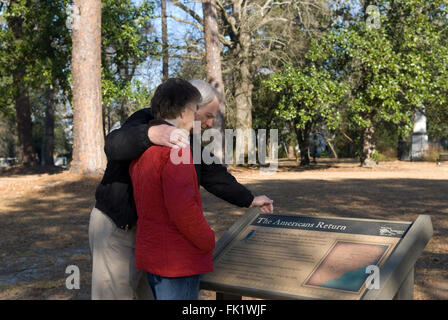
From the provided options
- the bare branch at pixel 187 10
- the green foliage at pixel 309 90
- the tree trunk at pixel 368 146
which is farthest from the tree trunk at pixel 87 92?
the tree trunk at pixel 368 146

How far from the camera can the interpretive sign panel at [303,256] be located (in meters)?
2.64

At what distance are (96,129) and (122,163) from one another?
35.4ft

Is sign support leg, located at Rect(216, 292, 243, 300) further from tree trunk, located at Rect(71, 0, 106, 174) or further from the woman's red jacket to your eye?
tree trunk, located at Rect(71, 0, 106, 174)

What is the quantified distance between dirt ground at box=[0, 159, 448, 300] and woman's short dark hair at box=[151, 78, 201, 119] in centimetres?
273

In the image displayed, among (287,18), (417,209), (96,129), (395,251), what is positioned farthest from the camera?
(287,18)

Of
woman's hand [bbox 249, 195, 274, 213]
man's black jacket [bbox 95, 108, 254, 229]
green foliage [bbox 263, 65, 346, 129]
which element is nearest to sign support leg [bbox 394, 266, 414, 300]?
woman's hand [bbox 249, 195, 274, 213]

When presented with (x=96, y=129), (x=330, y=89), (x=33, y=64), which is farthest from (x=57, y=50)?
(x=330, y=89)

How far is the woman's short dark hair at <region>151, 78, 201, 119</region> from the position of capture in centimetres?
241

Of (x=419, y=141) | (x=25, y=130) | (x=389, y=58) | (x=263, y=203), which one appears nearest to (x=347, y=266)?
(x=263, y=203)

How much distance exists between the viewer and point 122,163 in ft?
9.02

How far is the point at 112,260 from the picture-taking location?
2812 mm

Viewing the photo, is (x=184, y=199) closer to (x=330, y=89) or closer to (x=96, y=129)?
(x=96, y=129)

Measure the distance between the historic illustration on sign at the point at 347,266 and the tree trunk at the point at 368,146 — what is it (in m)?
20.0

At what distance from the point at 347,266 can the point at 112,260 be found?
1.28 meters
